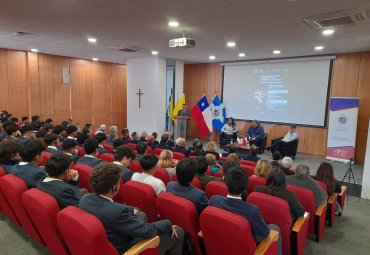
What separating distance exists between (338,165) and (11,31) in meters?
9.61

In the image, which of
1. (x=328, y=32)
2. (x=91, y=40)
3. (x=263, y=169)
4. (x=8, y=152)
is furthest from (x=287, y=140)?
(x=8, y=152)

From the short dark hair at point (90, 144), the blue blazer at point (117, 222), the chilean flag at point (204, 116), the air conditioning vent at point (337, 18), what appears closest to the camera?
the blue blazer at point (117, 222)

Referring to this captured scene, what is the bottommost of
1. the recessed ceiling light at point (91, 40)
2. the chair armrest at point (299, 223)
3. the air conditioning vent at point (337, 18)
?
the chair armrest at point (299, 223)

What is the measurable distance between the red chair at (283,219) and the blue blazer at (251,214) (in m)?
0.38

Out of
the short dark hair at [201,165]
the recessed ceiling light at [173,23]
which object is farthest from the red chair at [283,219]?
the recessed ceiling light at [173,23]

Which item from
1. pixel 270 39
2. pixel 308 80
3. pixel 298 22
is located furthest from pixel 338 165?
pixel 298 22

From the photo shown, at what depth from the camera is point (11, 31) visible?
6352 mm

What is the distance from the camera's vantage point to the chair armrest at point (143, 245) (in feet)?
5.90

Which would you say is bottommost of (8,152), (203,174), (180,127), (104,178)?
(180,127)

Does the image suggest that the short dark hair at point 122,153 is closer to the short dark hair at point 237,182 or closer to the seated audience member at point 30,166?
the seated audience member at point 30,166

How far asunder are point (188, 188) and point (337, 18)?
420 centimetres

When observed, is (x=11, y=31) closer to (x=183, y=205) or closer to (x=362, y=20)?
(x=183, y=205)

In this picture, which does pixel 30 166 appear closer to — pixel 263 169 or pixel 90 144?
pixel 90 144

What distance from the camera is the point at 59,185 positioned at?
223 centimetres
